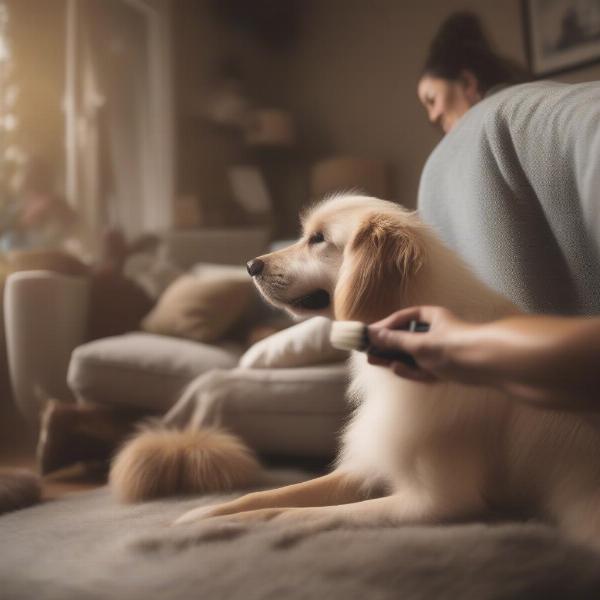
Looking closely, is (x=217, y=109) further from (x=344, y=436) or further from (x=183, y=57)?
(x=344, y=436)

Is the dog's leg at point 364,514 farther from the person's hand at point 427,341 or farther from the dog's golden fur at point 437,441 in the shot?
the person's hand at point 427,341

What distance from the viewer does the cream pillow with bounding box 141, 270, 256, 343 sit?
49.2 inches

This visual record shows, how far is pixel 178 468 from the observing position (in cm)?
78

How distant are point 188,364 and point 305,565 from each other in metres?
0.71

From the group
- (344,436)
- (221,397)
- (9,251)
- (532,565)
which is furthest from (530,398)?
(9,251)

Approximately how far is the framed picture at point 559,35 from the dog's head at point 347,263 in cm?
54

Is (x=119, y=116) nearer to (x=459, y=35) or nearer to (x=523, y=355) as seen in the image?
(x=459, y=35)

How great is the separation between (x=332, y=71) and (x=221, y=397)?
727 millimetres

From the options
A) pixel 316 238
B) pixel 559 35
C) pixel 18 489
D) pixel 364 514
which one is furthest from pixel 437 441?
pixel 559 35

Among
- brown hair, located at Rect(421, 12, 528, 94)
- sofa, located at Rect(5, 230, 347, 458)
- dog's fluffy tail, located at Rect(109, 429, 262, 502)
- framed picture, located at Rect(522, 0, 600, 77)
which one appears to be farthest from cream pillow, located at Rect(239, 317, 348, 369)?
framed picture, located at Rect(522, 0, 600, 77)

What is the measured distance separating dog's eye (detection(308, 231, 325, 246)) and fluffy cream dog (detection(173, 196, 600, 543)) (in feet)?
0.34

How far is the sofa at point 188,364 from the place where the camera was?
1013 millimetres

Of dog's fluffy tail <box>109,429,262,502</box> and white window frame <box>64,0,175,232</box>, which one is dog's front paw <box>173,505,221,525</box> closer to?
dog's fluffy tail <box>109,429,262,502</box>

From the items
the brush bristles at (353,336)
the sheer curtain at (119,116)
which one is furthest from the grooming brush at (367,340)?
the sheer curtain at (119,116)
